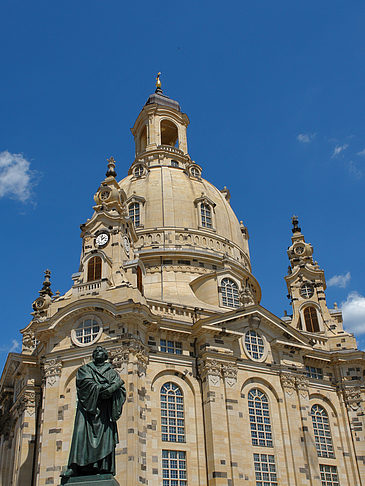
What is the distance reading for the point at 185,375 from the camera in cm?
3912

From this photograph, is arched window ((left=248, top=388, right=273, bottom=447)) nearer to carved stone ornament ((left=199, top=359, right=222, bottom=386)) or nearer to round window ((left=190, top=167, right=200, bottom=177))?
carved stone ornament ((left=199, top=359, right=222, bottom=386))

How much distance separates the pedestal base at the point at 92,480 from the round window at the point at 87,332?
24339 mm

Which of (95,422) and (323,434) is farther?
(323,434)

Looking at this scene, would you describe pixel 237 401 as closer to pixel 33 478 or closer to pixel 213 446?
pixel 213 446

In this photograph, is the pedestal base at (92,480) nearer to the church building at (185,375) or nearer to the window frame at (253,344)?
the church building at (185,375)

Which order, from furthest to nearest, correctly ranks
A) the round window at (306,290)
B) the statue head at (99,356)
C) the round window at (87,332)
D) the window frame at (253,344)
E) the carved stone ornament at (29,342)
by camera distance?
the round window at (306,290) → the carved stone ornament at (29,342) → the window frame at (253,344) → the round window at (87,332) → the statue head at (99,356)

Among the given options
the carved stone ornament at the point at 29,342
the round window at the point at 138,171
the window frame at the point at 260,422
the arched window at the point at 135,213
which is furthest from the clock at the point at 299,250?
the carved stone ornament at the point at 29,342

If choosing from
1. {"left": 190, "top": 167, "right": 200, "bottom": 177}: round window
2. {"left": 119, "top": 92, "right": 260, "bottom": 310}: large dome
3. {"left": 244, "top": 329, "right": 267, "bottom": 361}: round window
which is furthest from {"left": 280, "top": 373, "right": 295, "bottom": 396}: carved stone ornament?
{"left": 190, "top": 167, "right": 200, "bottom": 177}: round window

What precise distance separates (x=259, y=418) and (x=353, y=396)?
938 cm

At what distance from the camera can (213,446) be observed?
36031mm

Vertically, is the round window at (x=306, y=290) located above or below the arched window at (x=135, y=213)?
below

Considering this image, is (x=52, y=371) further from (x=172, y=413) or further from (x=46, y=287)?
(x=46, y=287)

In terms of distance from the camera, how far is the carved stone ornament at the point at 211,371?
1519 inches

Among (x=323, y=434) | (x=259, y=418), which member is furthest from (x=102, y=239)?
(x=323, y=434)
